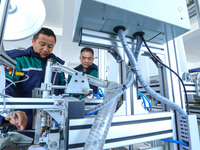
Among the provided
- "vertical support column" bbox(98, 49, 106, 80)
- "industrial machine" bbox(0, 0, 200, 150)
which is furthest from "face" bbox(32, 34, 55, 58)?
"vertical support column" bbox(98, 49, 106, 80)

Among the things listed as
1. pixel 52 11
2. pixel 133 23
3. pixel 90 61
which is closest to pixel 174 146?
pixel 133 23

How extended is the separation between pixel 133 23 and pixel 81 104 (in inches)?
14.6

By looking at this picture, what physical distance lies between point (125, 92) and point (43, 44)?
3.82 ft

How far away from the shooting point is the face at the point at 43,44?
1221 millimetres

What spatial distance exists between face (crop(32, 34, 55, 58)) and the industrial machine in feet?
2.33

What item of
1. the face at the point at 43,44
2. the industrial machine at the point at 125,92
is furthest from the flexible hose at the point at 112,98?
the face at the point at 43,44

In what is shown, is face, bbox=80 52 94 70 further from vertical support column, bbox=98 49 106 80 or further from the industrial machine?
the industrial machine

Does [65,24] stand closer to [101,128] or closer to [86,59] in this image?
[86,59]

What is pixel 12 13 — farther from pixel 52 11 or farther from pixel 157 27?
pixel 52 11

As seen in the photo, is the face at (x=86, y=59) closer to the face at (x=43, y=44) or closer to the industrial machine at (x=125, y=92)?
the face at (x=43, y=44)

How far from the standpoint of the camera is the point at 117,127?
378 mm

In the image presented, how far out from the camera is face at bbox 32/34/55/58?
4.00ft

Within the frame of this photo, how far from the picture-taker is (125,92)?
20.1 inches

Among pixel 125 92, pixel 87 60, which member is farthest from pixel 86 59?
pixel 125 92
